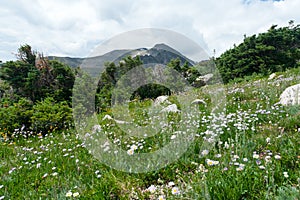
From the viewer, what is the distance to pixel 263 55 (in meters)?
21.3

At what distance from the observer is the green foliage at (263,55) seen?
2077cm

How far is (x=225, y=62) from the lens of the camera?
78.3 ft

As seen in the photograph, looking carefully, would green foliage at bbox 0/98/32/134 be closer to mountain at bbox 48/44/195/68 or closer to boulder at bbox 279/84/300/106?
mountain at bbox 48/44/195/68

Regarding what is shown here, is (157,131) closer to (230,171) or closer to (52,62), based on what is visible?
(230,171)

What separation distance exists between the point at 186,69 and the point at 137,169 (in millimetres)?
5324

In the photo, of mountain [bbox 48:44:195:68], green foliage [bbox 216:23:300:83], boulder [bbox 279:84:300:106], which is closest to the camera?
boulder [bbox 279:84:300:106]

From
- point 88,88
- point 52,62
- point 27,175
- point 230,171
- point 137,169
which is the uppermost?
point 52,62

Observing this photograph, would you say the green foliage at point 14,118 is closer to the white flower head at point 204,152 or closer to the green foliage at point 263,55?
the white flower head at point 204,152

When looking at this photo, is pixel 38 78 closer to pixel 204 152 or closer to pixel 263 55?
pixel 204 152

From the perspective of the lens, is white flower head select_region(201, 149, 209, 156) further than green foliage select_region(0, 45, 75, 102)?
No

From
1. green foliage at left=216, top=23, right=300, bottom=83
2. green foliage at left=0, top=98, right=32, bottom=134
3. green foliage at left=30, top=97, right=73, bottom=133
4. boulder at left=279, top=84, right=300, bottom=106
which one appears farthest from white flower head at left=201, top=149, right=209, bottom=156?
green foliage at left=216, top=23, right=300, bottom=83

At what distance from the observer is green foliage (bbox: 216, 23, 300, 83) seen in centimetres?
2077

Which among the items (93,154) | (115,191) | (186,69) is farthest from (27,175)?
(186,69)

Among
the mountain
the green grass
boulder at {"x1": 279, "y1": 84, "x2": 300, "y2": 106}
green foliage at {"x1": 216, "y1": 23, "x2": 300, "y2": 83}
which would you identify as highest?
green foliage at {"x1": 216, "y1": 23, "x2": 300, "y2": 83}
